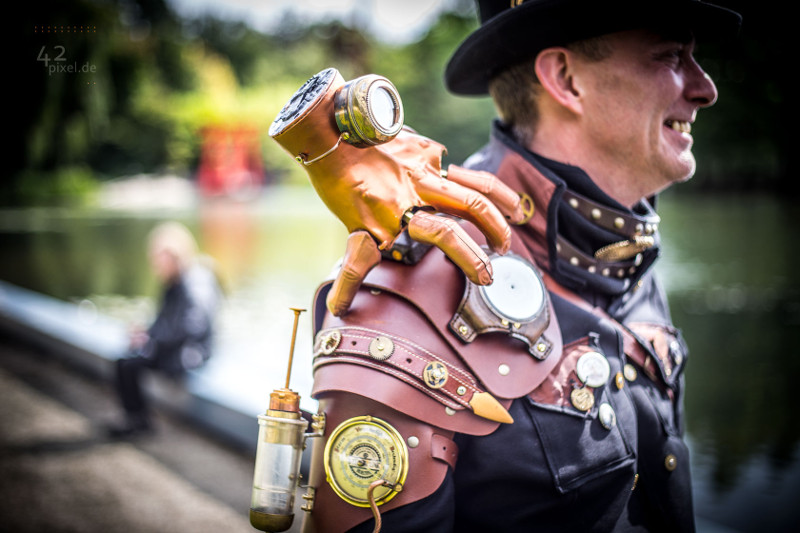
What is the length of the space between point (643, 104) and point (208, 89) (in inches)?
807

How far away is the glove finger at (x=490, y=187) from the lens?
4.42 feet

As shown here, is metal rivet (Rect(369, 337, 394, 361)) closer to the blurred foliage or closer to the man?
the man

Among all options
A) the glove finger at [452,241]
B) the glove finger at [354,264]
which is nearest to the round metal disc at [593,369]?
the glove finger at [452,241]

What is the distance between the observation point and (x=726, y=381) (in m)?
8.35

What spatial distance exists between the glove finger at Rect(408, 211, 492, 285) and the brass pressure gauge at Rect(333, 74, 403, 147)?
0.17 m

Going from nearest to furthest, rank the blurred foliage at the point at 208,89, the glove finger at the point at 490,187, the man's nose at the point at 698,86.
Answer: the glove finger at the point at 490,187
the man's nose at the point at 698,86
the blurred foliage at the point at 208,89

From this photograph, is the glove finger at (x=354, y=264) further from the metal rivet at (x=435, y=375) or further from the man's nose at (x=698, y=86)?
the man's nose at (x=698, y=86)

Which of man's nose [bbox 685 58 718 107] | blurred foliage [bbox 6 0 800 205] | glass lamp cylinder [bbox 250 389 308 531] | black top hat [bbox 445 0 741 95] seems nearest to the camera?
glass lamp cylinder [bbox 250 389 308 531]

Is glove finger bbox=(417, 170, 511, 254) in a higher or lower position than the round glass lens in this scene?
lower

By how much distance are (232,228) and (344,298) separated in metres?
22.0

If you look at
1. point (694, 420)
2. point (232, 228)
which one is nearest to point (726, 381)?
point (694, 420)

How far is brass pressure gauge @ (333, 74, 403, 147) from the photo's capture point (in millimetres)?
1127

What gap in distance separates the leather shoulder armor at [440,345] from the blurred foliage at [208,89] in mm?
1510

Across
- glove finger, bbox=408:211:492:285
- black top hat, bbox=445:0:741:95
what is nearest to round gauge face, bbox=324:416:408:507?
glove finger, bbox=408:211:492:285
